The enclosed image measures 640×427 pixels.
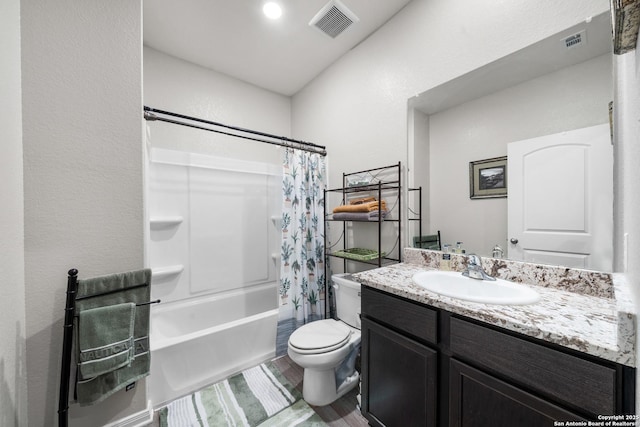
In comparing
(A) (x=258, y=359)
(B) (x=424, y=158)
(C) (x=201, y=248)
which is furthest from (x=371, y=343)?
(C) (x=201, y=248)

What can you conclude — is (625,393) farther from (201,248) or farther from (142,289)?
(201,248)

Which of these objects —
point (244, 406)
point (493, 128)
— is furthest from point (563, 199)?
point (244, 406)

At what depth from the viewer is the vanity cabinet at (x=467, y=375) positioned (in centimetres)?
67

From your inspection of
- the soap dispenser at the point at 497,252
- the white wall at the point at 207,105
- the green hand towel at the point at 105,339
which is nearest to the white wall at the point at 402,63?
the white wall at the point at 207,105

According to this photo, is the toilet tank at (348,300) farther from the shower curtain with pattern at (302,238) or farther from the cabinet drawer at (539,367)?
the cabinet drawer at (539,367)

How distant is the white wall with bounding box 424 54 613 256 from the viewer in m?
1.07

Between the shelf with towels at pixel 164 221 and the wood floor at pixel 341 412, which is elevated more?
the shelf with towels at pixel 164 221

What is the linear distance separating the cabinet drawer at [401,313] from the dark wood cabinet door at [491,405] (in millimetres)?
140

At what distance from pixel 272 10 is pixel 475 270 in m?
2.19

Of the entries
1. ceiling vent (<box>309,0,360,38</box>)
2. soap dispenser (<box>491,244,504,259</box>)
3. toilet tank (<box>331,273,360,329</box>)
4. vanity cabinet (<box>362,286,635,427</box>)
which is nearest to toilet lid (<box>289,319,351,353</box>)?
toilet tank (<box>331,273,360,329</box>)

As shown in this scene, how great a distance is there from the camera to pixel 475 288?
Result: 4.09 ft

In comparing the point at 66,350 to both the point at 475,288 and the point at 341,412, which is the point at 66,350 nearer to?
the point at 341,412

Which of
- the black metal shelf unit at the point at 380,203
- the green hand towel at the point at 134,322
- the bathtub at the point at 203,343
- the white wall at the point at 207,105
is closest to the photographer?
the green hand towel at the point at 134,322

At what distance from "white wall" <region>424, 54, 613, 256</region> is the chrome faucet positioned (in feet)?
0.47
